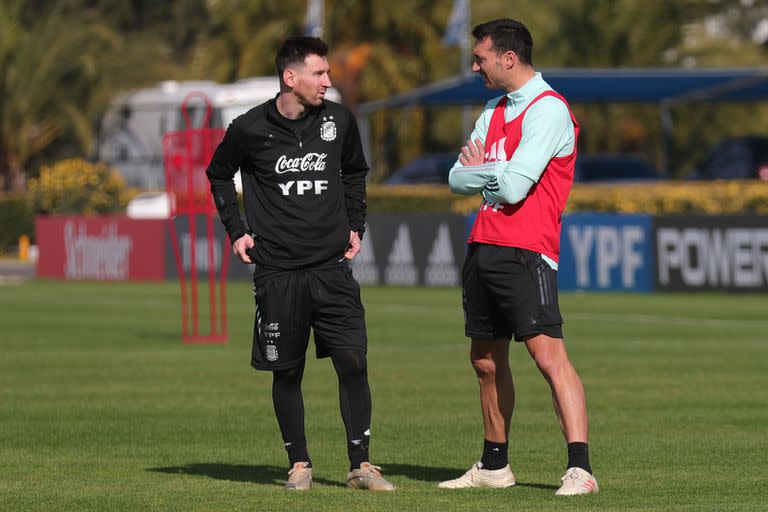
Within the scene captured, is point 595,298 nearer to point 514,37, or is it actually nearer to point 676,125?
point 514,37

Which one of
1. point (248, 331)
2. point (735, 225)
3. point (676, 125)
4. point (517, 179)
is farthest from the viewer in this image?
point (676, 125)

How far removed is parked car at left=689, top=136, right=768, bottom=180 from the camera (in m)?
39.6

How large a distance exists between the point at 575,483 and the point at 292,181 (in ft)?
6.49

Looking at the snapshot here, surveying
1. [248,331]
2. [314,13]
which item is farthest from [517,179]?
[314,13]

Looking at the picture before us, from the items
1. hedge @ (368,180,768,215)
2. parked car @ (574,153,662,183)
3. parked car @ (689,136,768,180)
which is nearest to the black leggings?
hedge @ (368,180,768,215)

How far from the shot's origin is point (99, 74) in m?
54.4

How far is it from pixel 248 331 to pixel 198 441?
10309 mm

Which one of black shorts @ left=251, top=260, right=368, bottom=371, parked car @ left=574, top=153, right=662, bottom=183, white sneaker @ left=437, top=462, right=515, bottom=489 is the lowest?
white sneaker @ left=437, top=462, right=515, bottom=489

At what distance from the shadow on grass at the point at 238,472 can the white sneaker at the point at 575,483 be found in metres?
1.21

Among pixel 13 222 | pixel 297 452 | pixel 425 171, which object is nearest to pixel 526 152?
pixel 297 452

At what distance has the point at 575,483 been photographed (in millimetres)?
8914

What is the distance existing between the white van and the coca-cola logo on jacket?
37.6 meters

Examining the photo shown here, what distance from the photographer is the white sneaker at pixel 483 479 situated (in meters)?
9.34

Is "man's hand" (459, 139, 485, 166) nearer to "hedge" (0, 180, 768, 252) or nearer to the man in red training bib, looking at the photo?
the man in red training bib
